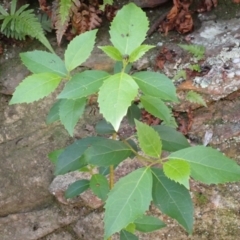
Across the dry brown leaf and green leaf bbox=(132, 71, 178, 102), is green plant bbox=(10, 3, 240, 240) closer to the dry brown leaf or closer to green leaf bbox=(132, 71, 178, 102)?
green leaf bbox=(132, 71, 178, 102)

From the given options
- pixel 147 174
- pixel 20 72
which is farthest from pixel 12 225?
pixel 147 174

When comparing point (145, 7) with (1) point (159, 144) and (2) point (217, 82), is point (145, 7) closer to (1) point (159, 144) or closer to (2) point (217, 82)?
(2) point (217, 82)

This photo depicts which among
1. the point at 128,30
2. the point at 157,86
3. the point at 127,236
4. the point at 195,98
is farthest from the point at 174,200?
the point at 195,98

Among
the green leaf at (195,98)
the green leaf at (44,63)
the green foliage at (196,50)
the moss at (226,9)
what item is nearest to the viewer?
the green leaf at (44,63)

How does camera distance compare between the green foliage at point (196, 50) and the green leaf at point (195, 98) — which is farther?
the green foliage at point (196, 50)

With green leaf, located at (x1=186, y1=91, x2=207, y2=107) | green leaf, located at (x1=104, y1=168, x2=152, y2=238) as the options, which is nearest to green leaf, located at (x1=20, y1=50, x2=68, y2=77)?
green leaf, located at (x1=104, y1=168, x2=152, y2=238)

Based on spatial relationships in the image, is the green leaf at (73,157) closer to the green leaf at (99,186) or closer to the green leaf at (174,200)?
the green leaf at (99,186)

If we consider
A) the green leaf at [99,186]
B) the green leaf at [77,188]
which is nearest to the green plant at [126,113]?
the green leaf at [99,186]
